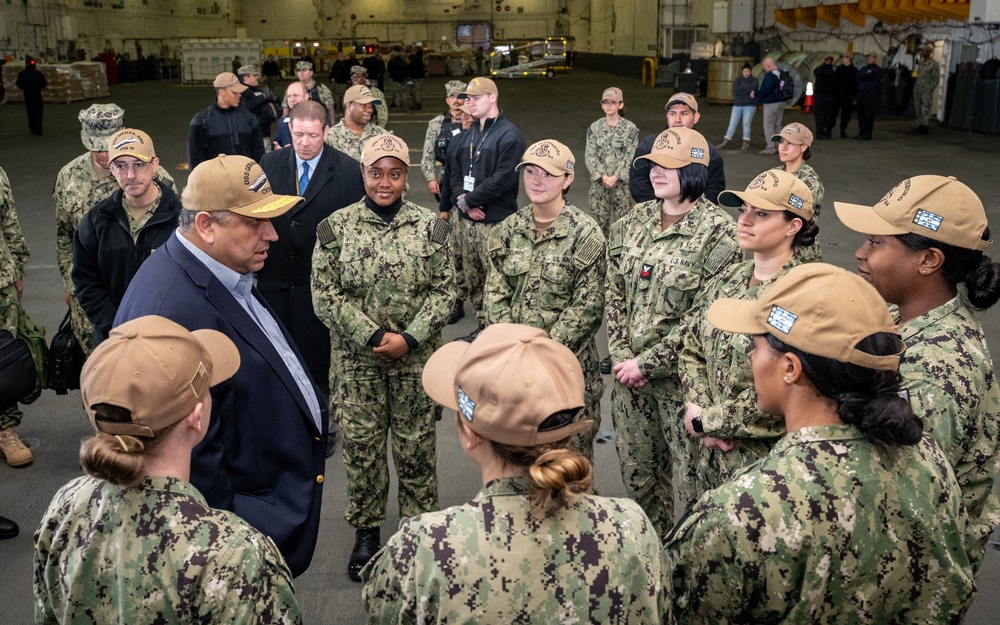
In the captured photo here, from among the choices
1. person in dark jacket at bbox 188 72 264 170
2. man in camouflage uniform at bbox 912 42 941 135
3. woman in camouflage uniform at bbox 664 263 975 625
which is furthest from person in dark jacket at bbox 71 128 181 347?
man in camouflage uniform at bbox 912 42 941 135

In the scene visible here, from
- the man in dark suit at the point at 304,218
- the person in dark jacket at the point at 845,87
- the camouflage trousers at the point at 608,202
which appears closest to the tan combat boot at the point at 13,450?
the man in dark suit at the point at 304,218

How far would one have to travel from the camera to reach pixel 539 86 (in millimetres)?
32938

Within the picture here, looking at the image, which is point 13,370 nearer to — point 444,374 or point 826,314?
point 444,374

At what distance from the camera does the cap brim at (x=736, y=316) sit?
79.4 inches

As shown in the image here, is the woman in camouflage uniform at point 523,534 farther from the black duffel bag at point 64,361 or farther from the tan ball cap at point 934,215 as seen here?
the black duffel bag at point 64,361

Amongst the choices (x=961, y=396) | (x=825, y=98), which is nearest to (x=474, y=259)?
(x=961, y=396)

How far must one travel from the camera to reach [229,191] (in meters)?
2.72

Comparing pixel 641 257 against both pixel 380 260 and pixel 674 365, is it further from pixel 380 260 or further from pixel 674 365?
pixel 380 260

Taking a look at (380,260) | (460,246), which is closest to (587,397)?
(380,260)

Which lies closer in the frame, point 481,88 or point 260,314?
point 260,314

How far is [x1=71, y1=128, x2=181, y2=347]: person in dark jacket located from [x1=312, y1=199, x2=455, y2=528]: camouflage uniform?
95 cm

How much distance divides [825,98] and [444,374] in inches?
707

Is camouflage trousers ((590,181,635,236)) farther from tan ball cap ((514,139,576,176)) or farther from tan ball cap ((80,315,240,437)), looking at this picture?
tan ball cap ((80,315,240,437))

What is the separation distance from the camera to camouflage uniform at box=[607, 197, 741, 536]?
11.8 ft
